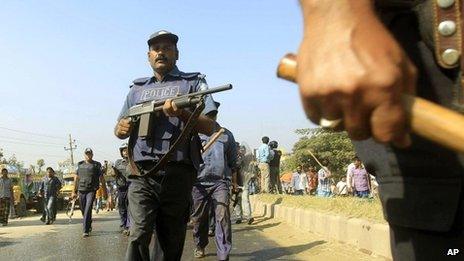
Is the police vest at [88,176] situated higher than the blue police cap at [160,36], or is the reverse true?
the blue police cap at [160,36]

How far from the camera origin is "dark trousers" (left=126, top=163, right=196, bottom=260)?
3.99m

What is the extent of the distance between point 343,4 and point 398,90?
0.23m

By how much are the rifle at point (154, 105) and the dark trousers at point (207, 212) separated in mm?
2837

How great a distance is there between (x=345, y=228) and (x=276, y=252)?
1053 millimetres

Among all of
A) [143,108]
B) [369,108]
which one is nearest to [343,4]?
[369,108]

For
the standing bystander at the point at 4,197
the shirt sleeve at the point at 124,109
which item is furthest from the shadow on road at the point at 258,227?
the standing bystander at the point at 4,197

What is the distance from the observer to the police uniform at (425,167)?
1.25 meters

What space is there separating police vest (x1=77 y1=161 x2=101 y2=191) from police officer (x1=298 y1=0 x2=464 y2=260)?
458 inches

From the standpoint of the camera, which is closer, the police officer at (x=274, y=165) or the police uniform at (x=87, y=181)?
the police uniform at (x=87, y=181)

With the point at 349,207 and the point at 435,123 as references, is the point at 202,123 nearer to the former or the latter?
the point at 435,123

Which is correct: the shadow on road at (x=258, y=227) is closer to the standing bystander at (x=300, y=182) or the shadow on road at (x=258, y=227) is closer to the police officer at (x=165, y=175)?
the police officer at (x=165, y=175)

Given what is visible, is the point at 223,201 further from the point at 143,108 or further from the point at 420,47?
the point at 420,47

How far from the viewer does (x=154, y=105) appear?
13.6 ft

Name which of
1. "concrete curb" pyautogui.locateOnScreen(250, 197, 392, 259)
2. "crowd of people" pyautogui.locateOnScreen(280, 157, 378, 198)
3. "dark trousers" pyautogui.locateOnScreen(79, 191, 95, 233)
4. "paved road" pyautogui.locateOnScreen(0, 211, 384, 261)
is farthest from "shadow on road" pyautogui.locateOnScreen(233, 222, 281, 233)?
"dark trousers" pyautogui.locateOnScreen(79, 191, 95, 233)
